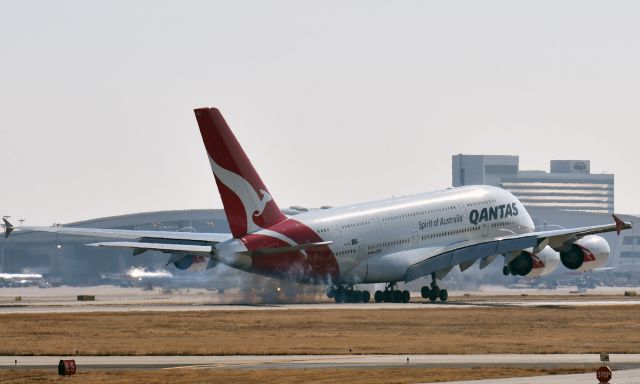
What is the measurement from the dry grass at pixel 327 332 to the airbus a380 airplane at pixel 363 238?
6977 mm

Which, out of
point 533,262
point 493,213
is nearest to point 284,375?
point 533,262

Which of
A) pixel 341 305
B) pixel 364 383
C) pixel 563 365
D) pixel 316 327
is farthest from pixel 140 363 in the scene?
pixel 341 305

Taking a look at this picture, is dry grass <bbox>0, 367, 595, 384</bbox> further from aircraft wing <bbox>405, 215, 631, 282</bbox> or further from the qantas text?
the qantas text

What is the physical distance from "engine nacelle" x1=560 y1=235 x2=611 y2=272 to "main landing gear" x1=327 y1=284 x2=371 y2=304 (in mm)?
13722

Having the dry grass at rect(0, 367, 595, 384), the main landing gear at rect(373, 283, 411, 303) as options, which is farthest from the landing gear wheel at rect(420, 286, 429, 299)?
the dry grass at rect(0, 367, 595, 384)

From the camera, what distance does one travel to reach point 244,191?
82.9 metres

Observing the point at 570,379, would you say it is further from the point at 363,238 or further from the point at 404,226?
the point at 404,226

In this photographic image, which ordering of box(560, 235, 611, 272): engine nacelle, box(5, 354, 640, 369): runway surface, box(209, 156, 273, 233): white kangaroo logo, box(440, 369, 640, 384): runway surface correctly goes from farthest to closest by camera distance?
box(560, 235, 611, 272): engine nacelle < box(209, 156, 273, 233): white kangaroo logo < box(5, 354, 640, 369): runway surface < box(440, 369, 640, 384): runway surface

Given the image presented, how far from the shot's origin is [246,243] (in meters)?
82.6

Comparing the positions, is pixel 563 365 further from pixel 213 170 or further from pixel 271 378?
pixel 213 170

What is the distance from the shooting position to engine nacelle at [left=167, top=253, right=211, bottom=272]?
300 feet

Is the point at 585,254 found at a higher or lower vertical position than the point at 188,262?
higher

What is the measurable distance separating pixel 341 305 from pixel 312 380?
4514cm

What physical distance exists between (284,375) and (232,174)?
1572 inches
